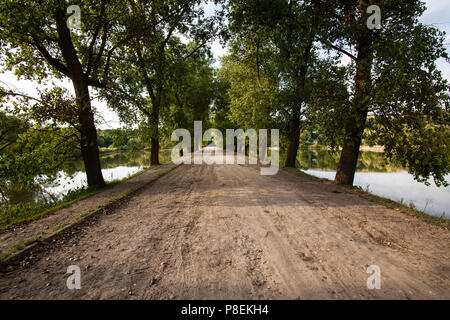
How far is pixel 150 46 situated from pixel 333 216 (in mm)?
11864

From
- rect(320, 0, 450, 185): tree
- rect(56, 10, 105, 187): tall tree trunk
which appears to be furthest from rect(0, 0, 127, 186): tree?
rect(320, 0, 450, 185): tree

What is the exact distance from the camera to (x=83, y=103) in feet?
28.2

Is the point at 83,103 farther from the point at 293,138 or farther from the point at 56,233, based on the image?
the point at 293,138

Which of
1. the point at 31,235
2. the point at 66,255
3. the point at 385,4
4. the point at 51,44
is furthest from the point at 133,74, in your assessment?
the point at 385,4

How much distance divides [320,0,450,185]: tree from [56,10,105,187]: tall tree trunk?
1046 centimetres

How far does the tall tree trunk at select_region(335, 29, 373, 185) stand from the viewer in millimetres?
7297

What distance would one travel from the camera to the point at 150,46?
11.3 meters

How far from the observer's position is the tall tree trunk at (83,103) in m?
8.37

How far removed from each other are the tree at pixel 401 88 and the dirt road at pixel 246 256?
2.15m

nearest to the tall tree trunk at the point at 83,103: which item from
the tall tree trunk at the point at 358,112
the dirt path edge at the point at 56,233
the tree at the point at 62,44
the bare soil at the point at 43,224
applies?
the tree at the point at 62,44

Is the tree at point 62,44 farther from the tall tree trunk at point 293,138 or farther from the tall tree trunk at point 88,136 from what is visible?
the tall tree trunk at point 293,138

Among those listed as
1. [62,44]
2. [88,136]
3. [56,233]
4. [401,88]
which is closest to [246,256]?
[56,233]

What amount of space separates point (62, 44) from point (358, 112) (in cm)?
1197
